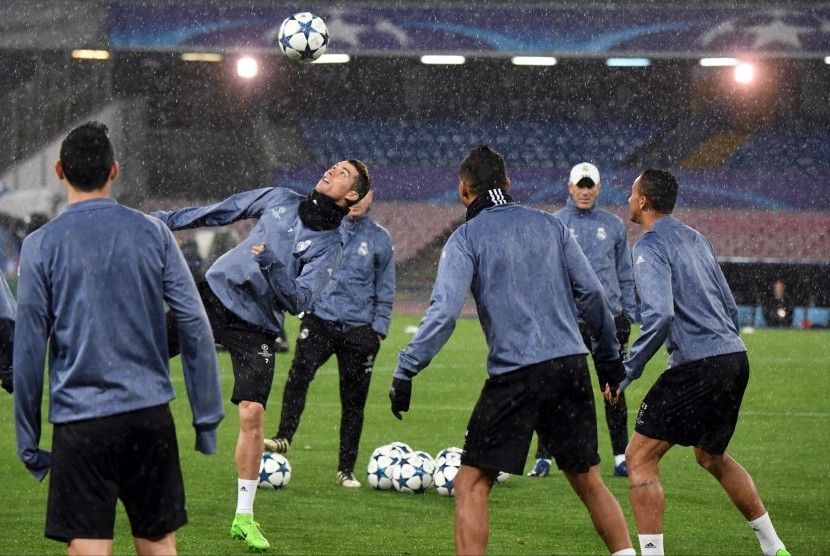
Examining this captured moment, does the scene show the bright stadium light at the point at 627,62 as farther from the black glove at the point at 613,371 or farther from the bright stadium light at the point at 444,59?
the black glove at the point at 613,371

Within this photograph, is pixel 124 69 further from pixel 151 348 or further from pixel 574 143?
pixel 151 348

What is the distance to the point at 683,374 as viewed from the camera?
6.19m

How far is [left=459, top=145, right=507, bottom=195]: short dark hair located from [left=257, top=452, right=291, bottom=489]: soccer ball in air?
147 inches

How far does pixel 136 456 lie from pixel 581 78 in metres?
36.5

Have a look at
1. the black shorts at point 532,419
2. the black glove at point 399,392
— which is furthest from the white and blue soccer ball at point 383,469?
the black glove at point 399,392

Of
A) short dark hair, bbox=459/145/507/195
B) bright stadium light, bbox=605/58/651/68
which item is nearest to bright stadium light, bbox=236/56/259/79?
bright stadium light, bbox=605/58/651/68

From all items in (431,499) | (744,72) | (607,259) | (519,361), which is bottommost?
(431,499)

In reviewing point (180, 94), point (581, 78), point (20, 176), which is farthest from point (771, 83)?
point (20, 176)

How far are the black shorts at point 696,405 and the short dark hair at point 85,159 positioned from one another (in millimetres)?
3021

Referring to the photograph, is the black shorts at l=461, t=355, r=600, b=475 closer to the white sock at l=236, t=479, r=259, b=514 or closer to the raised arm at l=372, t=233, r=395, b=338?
the white sock at l=236, t=479, r=259, b=514

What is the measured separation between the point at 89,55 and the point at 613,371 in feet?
109

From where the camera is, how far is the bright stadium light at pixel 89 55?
119 feet

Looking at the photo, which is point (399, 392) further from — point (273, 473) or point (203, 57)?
point (203, 57)

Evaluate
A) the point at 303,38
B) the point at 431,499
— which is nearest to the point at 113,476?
the point at 431,499
